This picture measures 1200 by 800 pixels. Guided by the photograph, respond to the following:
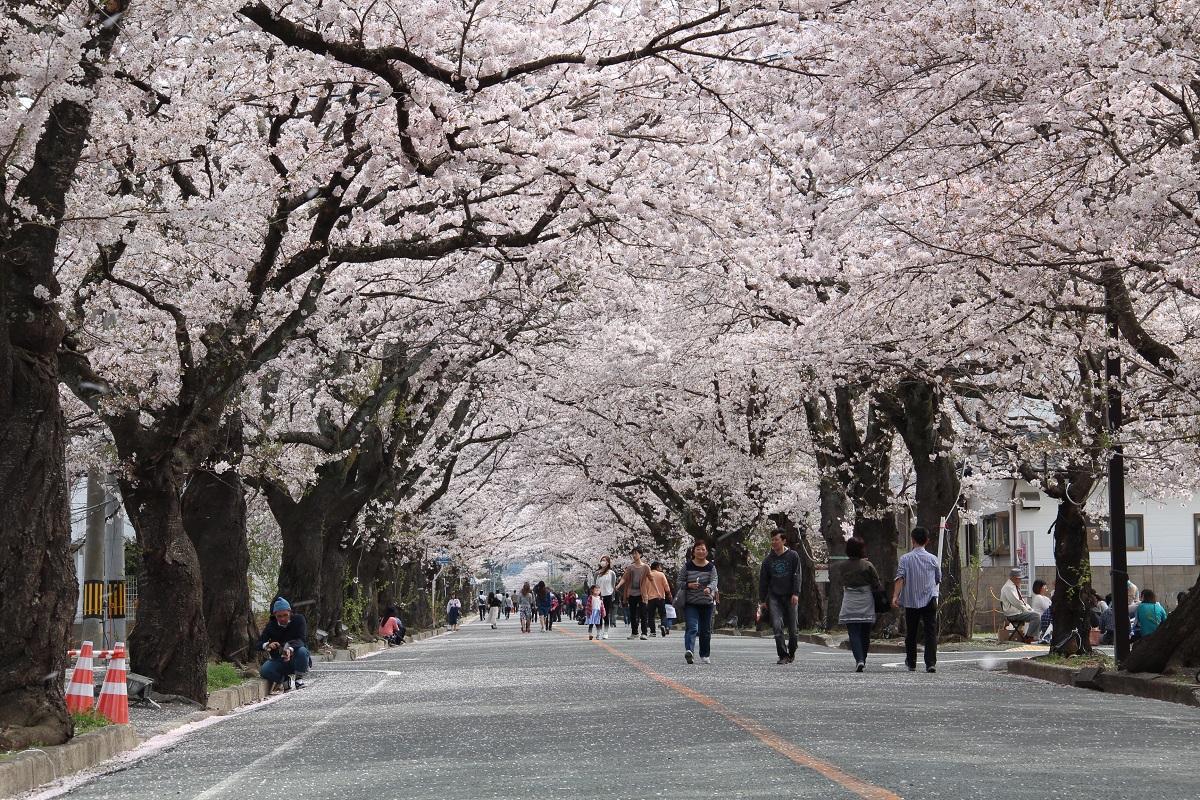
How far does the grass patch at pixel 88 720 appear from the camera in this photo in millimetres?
12562

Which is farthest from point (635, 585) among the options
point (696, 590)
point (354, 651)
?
point (696, 590)

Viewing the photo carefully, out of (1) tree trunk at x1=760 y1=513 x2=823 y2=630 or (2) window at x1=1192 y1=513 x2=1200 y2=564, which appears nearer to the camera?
(1) tree trunk at x1=760 y1=513 x2=823 y2=630

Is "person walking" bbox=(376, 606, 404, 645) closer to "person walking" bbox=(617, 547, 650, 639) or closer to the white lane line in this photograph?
"person walking" bbox=(617, 547, 650, 639)

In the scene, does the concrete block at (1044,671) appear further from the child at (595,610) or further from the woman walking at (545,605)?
the woman walking at (545,605)

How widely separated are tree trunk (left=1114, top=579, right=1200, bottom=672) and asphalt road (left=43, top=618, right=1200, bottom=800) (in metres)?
0.87

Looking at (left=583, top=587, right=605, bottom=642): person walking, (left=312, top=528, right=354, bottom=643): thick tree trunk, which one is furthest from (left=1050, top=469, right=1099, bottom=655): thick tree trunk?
(left=312, top=528, right=354, bottom=643): thick tree trunk

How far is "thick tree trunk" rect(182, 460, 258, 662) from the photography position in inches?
893

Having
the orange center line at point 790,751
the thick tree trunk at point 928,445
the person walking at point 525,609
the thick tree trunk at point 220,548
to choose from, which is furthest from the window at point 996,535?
the orange center line at point 790,751

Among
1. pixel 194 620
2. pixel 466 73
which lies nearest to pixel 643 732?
pixel 466 73

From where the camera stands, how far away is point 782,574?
20219 millimetres

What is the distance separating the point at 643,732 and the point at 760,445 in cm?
3229

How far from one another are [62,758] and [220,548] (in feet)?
38.8

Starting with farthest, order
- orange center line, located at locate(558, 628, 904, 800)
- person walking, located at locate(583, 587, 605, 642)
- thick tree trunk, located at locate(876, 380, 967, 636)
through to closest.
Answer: person walking, located at locate(583, 587, 605, 642) < thick tree trunk, located at locate(876, 380, 967, 636) < orange center line, located at locate(558, 628, 904, 800)

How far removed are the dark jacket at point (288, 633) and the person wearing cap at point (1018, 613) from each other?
1599 cm
